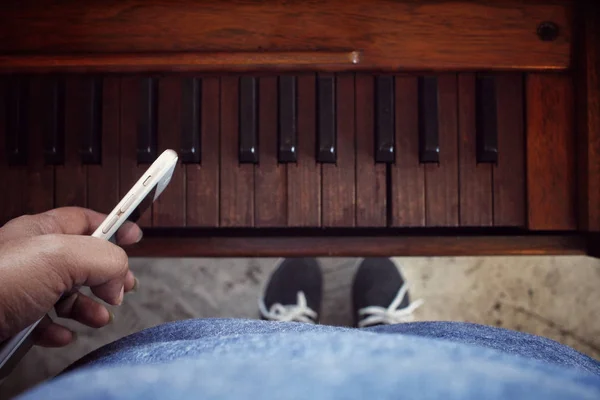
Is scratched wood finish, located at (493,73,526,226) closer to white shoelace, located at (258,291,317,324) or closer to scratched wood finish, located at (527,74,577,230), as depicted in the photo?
scratched wood finish, located at (527,74,577,230)

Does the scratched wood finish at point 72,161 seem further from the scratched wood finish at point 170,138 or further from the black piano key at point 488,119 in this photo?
the black piano key at point 488,119

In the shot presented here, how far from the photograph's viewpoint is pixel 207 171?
77 centimetres

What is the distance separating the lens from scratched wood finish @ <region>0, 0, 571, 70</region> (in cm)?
74

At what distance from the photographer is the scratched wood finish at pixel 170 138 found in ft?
2.51

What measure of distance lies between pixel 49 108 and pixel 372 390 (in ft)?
2.20

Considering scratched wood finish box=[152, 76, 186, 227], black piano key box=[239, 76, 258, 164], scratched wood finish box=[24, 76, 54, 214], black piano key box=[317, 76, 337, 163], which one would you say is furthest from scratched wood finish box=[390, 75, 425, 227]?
scratched wood finish box=[24, 76, 54, 214]

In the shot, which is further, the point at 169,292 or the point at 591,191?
the point at 169,292

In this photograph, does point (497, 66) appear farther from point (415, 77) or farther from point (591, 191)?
point (591, 191)

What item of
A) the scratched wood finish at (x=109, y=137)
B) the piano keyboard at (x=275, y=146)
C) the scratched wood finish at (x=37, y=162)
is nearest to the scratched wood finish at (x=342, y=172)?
the piano keyboard at (x=275, y=146)

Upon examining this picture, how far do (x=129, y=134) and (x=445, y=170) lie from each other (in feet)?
1.66

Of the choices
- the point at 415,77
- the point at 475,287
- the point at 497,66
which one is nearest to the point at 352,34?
the point at 415,77

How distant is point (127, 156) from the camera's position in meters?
0.77

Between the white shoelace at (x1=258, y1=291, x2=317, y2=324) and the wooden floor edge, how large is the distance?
1.34ft

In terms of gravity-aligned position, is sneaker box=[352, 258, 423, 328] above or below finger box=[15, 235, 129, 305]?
below
